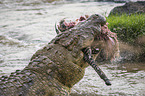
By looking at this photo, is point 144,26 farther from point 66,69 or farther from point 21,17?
point 21,17

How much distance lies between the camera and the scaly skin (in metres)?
1.88

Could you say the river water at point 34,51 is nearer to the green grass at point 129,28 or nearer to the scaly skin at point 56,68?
the green grass at point 129,28

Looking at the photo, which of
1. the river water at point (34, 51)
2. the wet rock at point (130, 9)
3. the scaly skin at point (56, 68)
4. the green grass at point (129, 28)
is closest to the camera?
the scaly skin at point (56, 68)

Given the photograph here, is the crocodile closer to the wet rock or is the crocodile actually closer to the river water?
the river water

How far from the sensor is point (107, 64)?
6281mm

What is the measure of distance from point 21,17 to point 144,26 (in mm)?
8644

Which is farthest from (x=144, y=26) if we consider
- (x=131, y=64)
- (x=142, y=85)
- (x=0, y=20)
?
(x=0, y=20)

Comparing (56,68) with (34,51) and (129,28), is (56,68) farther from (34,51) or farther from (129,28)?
(129,28)

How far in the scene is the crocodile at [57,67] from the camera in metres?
1.88

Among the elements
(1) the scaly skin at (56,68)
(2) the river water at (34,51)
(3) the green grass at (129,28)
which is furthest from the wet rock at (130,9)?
(1) the scaly skin at (56,68)

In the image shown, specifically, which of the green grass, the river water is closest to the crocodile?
the river water

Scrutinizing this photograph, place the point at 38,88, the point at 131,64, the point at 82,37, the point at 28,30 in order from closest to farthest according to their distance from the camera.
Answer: the point at 38,88
the point at 82,37
the point at 131,64
the point at 28,30

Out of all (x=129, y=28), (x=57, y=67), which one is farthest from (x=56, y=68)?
(x=129, y=28)

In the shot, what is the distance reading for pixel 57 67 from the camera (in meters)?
1.97
